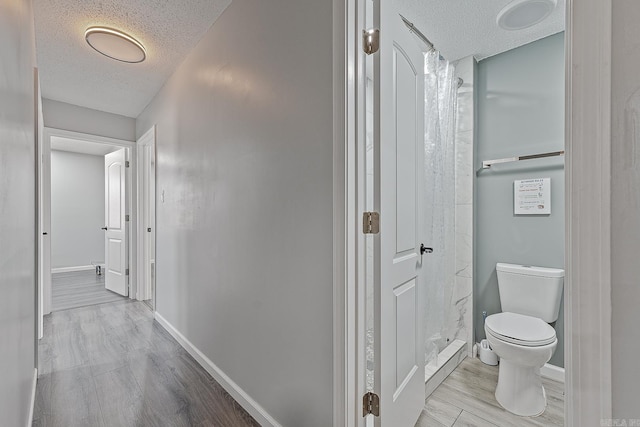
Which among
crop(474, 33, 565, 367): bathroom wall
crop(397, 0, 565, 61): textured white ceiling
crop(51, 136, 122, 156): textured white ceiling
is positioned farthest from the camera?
crop(51, 136, 122, 156): textured white ceiling

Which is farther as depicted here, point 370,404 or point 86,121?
point 86,121

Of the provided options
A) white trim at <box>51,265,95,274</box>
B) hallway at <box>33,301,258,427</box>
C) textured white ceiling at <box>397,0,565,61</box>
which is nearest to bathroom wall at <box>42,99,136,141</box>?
hallway at <box>33,301,258,427</box>

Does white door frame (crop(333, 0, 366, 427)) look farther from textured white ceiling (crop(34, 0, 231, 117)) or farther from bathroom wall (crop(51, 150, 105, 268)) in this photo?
bathroom wall (crop(51, 150, 105, 268))

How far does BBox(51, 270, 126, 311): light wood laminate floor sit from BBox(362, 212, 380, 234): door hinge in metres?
4.21

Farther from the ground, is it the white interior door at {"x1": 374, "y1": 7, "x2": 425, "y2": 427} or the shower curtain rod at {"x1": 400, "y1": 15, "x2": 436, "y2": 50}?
the shower curtain rod at {"x1": 400, "y1": 15, "x2": 436, "y2": 50}

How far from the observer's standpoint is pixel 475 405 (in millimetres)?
1744

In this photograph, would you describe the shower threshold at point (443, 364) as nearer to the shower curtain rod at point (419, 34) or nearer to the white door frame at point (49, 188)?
the shower curtain rod at point (419, 34)

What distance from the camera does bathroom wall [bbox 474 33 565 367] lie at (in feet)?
6.75

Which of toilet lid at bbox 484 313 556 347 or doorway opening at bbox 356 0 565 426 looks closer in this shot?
doorway opening at bbox 356 0 565 426

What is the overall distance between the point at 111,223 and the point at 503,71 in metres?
5.34

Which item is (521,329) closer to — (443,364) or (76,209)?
(443,364)

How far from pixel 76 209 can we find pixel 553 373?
317 inches

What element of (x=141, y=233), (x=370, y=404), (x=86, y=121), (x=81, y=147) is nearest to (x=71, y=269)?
(x=81, y=147)

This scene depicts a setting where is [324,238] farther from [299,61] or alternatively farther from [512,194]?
[512,194]
